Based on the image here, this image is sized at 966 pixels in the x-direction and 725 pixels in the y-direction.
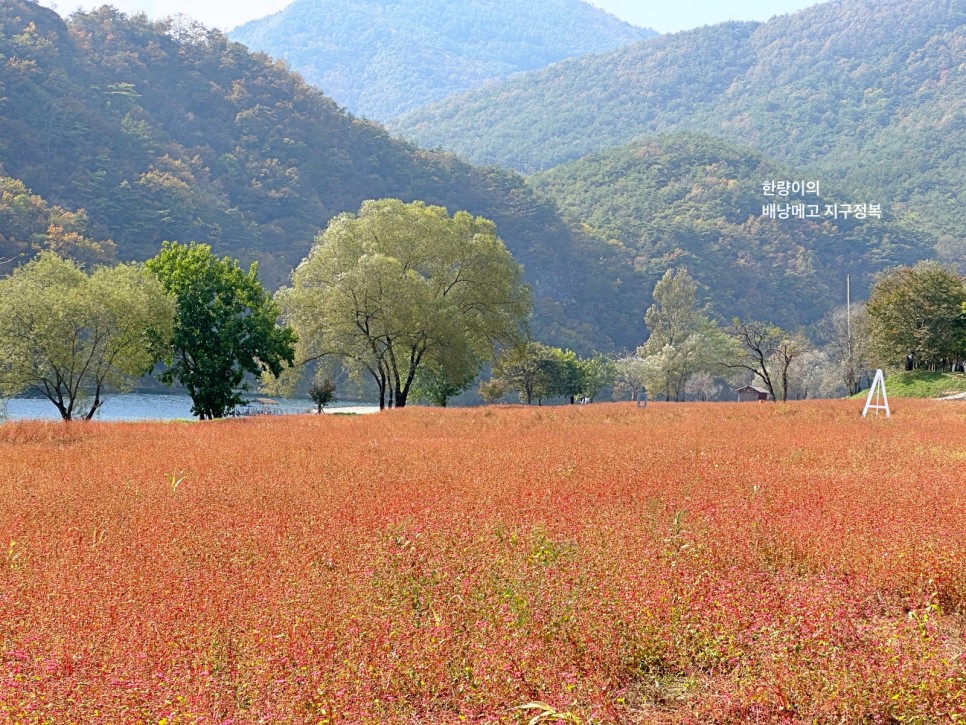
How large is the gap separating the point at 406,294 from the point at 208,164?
468ft

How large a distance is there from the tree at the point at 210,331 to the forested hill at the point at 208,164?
75.9m

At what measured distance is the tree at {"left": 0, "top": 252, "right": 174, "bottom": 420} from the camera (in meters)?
32.9

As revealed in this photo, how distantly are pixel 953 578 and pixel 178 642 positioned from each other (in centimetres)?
578

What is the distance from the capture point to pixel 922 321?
6216 cm

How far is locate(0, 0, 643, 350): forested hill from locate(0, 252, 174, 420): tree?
78888 millimetres

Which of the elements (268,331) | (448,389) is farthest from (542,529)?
(448,389)

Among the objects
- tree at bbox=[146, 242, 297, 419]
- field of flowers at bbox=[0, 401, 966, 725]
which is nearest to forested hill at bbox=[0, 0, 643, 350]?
tree at bbox=[146, 242, 297, 419]

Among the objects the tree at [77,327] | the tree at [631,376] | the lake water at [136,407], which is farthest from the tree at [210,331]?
the tree at [631,376]

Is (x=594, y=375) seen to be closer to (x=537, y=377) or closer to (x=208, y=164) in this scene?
(x=537, y=377)

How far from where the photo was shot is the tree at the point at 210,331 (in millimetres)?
38812

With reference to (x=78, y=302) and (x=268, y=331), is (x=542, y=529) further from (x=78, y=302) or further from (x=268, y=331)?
(x=268, y=331)

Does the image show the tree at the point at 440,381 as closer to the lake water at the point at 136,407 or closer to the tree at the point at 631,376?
the lake water at the point at 136,407

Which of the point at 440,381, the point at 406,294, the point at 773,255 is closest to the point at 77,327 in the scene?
the point at 406,294

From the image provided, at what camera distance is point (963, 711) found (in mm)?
4527
